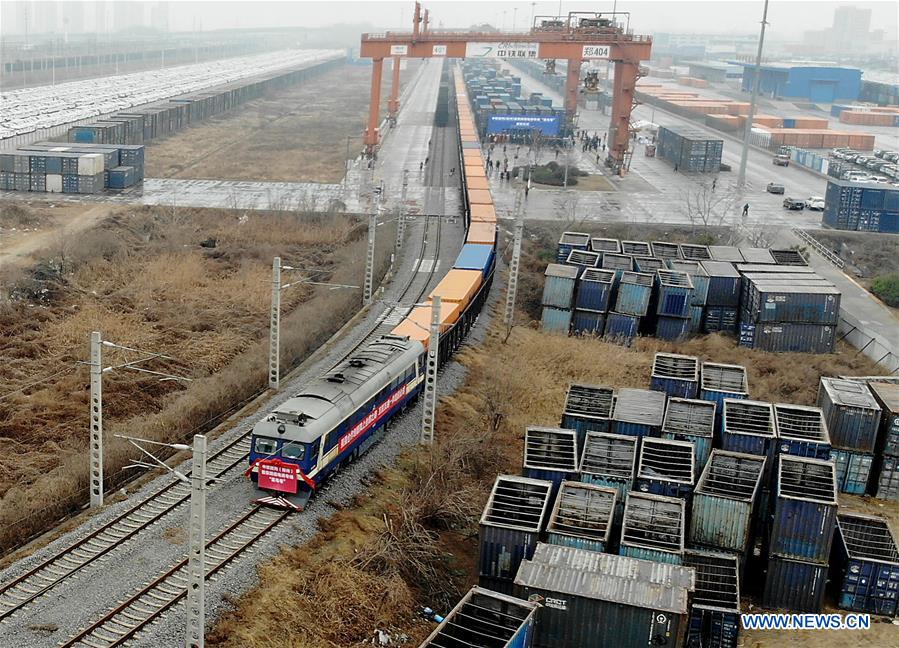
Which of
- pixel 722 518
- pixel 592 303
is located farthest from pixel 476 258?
pixel 722 518

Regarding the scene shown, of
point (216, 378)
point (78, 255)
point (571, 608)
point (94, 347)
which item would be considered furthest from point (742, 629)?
point (78, 255)

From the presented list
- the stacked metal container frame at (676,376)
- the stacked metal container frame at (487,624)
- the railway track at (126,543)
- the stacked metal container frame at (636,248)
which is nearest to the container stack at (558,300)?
the stacked metal container frame at (636,248)

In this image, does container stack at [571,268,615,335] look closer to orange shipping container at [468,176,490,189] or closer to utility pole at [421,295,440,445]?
utility pole at [421,295,440,445]

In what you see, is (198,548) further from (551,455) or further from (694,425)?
(694,425)

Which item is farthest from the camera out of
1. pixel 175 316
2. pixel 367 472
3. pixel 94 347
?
pixel 175 316

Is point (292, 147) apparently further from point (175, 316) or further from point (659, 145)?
point (175, 316)
